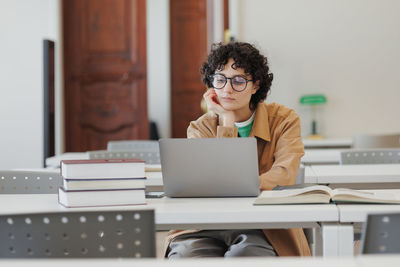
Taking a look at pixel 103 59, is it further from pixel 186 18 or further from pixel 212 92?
pixel 212 92

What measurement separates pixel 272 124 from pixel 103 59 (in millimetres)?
5124

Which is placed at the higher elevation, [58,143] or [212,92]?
[212,92]

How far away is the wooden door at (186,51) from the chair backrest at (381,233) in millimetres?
9294

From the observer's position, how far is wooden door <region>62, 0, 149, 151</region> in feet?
25.0

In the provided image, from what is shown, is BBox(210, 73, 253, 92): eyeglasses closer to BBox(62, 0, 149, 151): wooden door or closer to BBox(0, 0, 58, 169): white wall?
BBox(0, 0, 58, 169): white wall

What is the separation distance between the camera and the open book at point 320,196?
2.07m

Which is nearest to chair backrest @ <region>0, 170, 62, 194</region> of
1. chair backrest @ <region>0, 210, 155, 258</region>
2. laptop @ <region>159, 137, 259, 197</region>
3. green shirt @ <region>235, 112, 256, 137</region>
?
laptop @ <region>159, 137, 259, 197</region>

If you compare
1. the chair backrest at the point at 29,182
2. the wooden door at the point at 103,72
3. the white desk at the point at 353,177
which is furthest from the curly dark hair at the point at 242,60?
the wooden door at the point at 103,72

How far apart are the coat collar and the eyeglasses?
0.43ft

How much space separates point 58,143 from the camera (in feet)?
24.3

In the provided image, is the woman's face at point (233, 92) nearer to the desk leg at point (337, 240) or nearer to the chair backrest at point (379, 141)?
the desk leg at point (337, 240)

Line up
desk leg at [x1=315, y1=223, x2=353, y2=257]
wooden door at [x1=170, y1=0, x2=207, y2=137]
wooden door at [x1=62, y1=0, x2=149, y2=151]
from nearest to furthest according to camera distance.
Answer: desk leg at [x1=315, y1=223, x2=353, y2=257] → wooden door at [x1=62, y1=0, x2=149, y2=151] → wooden door at [x1=170, y1=0, x2=207, y2=137]

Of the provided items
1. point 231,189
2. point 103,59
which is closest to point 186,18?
point 103,59

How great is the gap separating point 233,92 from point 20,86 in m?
4.73
